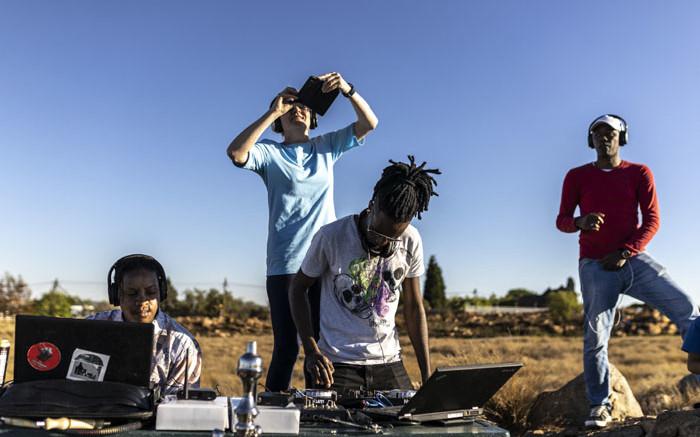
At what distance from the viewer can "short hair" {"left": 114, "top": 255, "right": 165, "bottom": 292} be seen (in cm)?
350

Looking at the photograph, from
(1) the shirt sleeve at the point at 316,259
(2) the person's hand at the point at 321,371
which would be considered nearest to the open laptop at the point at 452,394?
(2) the person's hand at the point at 321,371

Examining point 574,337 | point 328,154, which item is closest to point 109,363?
point 328,154

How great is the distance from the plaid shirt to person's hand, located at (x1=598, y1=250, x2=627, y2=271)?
328 cm

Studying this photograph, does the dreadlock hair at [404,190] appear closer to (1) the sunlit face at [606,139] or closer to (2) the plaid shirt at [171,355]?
(2) the plaid shirt at [171,355]

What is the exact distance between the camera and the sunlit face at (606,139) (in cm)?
543

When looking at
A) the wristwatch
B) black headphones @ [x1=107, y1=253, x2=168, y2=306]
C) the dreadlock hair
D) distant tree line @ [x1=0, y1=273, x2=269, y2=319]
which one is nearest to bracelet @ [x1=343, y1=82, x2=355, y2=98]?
the wristwatch

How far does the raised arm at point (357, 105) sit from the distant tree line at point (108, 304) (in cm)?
2240

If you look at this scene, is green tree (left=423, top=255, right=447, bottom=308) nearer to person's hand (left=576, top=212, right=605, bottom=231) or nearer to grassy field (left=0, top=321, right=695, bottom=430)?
grassy field (left=0, top=321, right=695, bottom=430)

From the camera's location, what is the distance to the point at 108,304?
2678 centimetres

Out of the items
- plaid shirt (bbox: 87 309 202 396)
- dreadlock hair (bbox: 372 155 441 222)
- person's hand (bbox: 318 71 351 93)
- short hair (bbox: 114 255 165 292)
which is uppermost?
person's hand (bbox: 318 71 351 93)

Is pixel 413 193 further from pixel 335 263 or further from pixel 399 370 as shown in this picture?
pixel 399 370

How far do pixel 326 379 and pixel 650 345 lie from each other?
22.1 metres

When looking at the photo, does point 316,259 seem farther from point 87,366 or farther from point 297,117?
point 87,366

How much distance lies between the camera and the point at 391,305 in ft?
12.6
